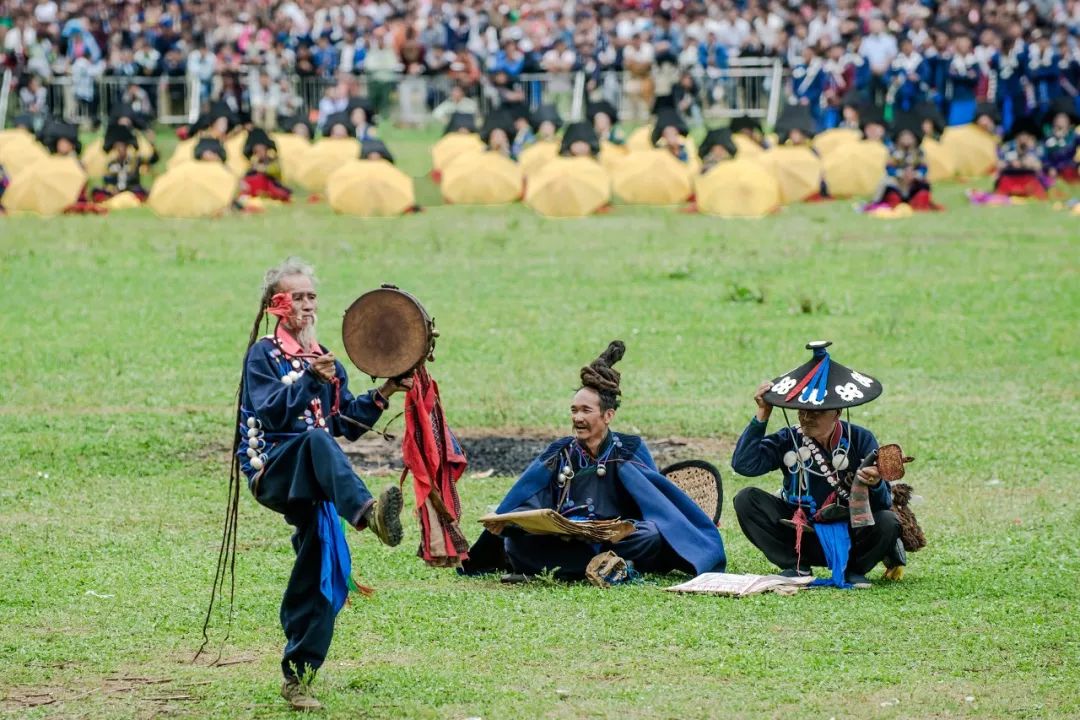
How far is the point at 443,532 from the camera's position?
320 inches

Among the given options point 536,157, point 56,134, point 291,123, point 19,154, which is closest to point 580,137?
point 536,157

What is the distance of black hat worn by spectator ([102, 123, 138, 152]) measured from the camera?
2814cm

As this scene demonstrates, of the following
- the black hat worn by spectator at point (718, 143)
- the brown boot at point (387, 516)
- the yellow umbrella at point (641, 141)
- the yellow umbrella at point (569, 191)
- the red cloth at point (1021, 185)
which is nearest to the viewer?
the brown boot at point (387, 516)

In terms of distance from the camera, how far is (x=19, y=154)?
2892 cm

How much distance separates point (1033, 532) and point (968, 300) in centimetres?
902

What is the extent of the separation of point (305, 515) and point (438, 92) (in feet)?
99.0

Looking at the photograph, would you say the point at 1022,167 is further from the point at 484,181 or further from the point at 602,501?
the point at 602,501

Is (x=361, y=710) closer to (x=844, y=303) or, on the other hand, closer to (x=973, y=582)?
(x=973, y=582)

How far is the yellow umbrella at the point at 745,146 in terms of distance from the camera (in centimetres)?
2828

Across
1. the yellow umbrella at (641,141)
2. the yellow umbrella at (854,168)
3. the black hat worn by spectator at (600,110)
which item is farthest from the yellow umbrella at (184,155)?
the yellow umbrella at (854,168)

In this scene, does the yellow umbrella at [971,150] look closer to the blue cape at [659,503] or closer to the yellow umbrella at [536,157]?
the yellow umbrella at [536,157]

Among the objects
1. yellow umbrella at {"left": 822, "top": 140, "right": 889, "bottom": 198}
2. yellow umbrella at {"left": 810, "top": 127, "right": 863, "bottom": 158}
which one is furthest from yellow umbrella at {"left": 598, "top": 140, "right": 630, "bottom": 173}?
yellow umbrella at {"left": 822, "top": 140, "right": 889, "bottom": 198}

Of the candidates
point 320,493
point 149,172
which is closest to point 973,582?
point 320,493

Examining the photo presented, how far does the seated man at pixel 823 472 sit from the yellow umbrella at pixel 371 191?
56.9ft
